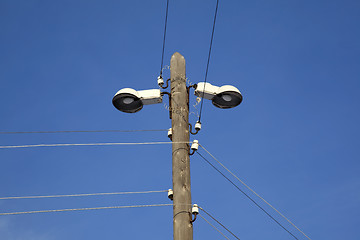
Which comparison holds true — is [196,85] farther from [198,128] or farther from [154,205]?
[154,205]

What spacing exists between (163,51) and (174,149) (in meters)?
2.76

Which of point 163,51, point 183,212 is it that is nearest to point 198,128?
point 183,212

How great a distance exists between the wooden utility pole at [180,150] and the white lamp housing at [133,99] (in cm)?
30

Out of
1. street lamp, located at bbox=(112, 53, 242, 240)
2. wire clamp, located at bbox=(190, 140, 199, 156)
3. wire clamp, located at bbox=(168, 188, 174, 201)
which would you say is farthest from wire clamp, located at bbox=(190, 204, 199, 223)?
wire clamp, located at bbox=(190, 140, 199, 156)

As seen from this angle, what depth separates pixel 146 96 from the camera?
27.0 ft

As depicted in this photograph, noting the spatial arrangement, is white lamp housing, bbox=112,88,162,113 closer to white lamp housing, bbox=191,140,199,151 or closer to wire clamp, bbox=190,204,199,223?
white lamp housing, bbox=191,140,199,151

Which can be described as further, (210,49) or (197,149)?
(210,49)

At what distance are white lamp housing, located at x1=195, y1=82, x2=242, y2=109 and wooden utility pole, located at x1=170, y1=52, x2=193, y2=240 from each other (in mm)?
262

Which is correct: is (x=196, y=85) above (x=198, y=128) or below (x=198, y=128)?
above

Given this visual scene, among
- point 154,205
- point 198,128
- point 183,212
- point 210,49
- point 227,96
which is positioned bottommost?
point 183,212

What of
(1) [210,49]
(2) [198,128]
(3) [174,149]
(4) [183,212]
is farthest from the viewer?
(1) [210,49]

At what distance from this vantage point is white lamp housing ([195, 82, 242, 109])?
8203mm

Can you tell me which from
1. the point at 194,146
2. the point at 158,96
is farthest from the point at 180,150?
the point at 158,96

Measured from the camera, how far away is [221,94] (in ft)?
27.0
